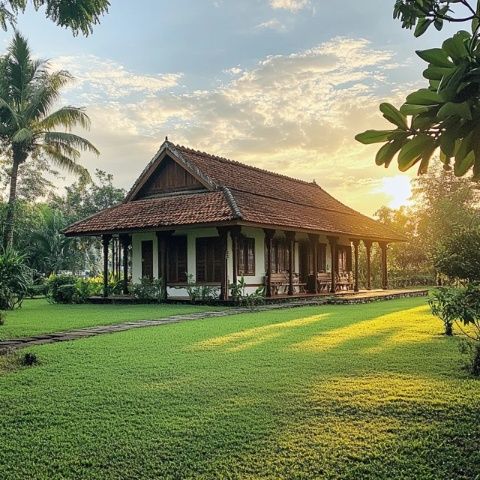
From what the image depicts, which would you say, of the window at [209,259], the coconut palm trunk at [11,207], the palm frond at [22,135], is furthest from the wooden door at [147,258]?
the palm frond at [22,135]

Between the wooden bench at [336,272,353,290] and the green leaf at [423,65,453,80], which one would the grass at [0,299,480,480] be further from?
the wooden bench at [336,272,353,290]

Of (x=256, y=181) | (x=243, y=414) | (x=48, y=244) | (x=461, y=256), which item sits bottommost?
(x=243, y=414)

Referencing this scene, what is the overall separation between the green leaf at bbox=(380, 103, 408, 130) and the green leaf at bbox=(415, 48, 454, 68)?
0.69 ft

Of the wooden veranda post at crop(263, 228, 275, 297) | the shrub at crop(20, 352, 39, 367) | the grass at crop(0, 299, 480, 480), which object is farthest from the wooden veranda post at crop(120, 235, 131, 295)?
the shrub at crop(20, 352, 39, 367)

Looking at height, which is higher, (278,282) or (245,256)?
(245,256)

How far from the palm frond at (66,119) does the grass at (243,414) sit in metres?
18.9

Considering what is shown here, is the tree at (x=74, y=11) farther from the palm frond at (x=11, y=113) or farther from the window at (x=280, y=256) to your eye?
the palm frond at (x=11, y=113)

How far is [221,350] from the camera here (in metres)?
7.27

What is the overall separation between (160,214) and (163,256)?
4.60 feet

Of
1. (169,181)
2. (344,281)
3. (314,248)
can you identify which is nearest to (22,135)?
(169,181)

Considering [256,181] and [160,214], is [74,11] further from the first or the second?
[256,181]

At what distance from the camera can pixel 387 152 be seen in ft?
6.64

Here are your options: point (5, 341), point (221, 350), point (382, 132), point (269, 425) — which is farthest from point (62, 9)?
point (382, 132)

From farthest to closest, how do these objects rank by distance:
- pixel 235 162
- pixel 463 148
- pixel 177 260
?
pixel 235 162 → pixel 177 260 → pixel 463 148
